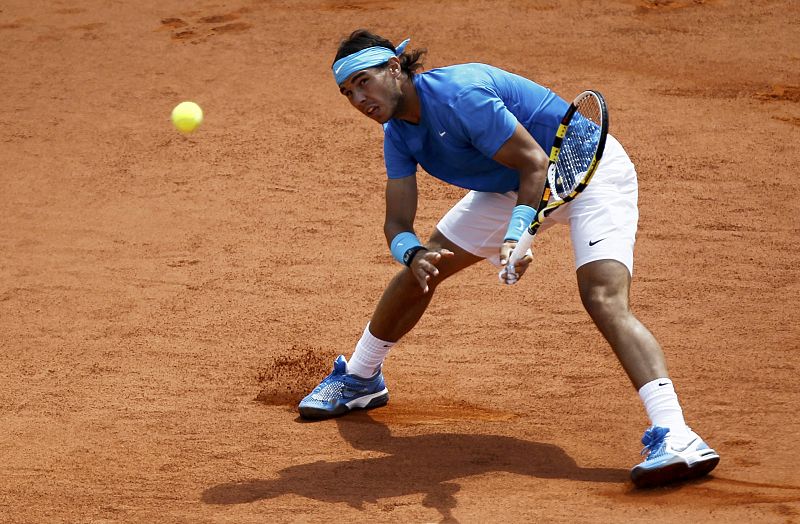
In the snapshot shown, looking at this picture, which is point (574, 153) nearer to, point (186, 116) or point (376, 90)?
point (376, 90)

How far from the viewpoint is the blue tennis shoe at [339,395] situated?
4.96 metres

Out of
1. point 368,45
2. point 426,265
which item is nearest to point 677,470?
point 426,265

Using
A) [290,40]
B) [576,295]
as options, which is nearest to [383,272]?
[576,295]

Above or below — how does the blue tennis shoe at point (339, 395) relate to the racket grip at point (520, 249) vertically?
below

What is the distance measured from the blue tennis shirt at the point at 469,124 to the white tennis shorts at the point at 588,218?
112 mm

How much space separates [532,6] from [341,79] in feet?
22.0

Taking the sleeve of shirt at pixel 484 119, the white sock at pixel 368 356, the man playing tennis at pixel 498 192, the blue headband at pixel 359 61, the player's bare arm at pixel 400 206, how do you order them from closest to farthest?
1. the man playing tennis at pixel 498 192
2. the sleeve of shirt at pixel 484 119
3. the blue headband at pixel 359 61
4. the player's bare arm at pixel 400 206
5. the white sock at pixel 368 356

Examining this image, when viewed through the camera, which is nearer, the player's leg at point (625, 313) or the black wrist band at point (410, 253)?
the player's leg at point (625, 313)

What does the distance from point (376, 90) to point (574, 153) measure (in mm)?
836

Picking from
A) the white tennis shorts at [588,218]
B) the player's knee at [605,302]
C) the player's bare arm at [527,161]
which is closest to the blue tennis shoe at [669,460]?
the player's knee at [605,302]

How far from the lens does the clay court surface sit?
4.31 metres

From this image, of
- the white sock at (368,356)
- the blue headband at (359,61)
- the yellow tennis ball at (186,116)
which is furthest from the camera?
the yellow tennis ball at (186,116)

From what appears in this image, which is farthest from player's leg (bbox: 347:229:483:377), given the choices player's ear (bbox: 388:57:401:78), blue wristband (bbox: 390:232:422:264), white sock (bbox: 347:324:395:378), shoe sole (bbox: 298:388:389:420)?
player's ear (bbox: 388:57:401:78)

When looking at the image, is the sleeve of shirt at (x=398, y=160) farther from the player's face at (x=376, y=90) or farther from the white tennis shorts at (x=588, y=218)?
the white tennis shorts at (x=588, y=218)
